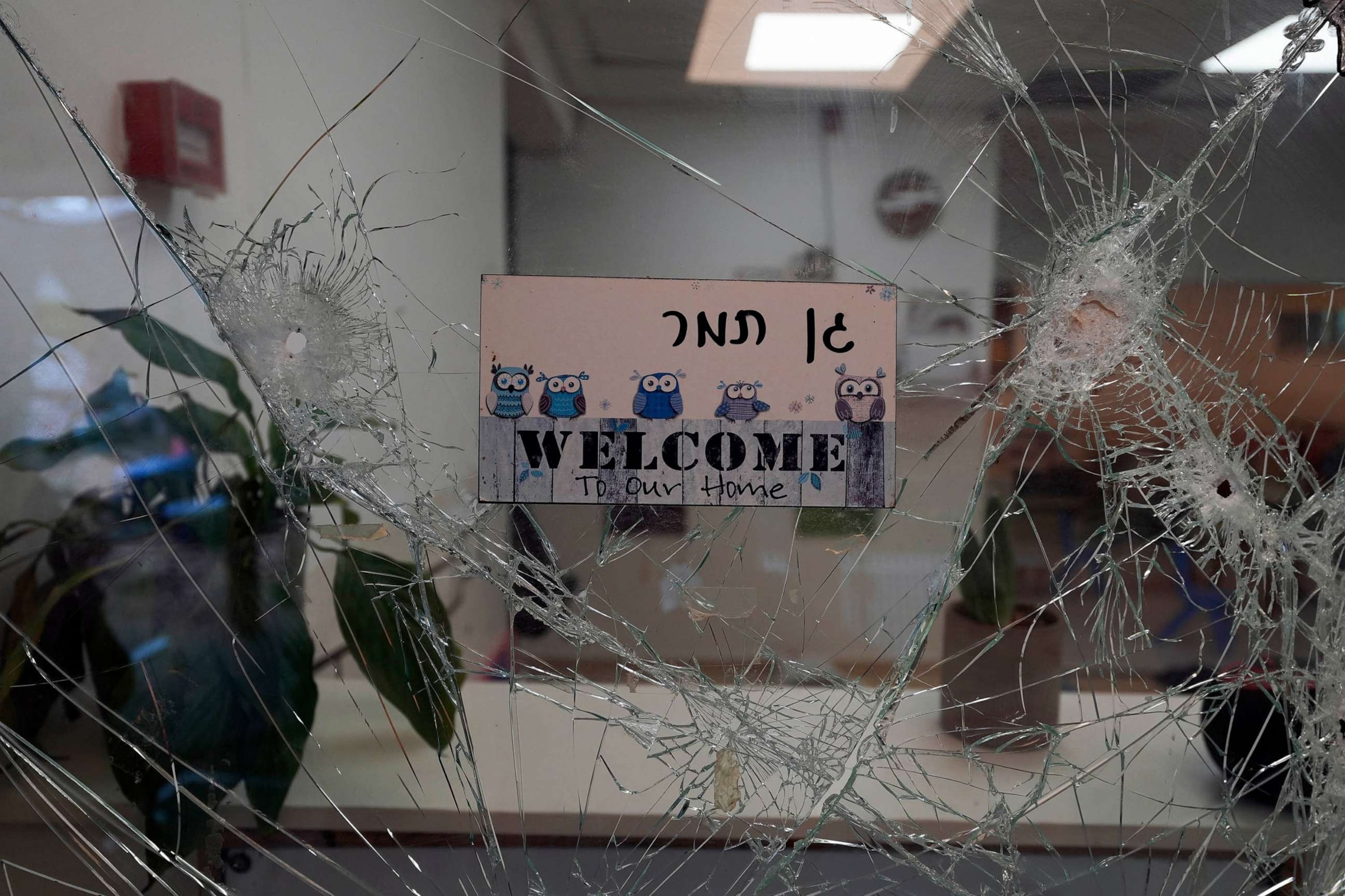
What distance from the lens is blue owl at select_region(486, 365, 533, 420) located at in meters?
0.63

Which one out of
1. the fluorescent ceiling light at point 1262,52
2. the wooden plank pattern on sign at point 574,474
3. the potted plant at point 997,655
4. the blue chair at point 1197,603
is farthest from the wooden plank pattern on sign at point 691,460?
the fluorescent ceiling light at point 1262,52

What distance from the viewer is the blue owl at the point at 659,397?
0.64 meters

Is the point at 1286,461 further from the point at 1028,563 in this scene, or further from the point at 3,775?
the point at 3,775

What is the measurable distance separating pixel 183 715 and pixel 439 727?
0.68ft

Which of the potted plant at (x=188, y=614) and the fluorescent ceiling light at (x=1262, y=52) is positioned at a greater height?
the fluorescent ceiling light at (x=1262, y=52)

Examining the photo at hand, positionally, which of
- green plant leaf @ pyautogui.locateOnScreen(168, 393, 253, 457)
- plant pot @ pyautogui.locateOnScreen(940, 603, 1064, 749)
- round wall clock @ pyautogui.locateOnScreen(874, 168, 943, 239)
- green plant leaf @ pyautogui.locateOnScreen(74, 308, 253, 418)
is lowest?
plant pot @ pyautogui.locateOnScreen(940, 603, 1064, 749)

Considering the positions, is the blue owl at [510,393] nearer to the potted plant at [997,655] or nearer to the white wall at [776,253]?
the white wall at [776,253]

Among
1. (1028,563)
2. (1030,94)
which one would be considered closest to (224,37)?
(1030,94)

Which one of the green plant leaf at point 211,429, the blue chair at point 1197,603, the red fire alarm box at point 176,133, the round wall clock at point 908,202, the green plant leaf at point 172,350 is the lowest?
the blue chair at point 1197,603

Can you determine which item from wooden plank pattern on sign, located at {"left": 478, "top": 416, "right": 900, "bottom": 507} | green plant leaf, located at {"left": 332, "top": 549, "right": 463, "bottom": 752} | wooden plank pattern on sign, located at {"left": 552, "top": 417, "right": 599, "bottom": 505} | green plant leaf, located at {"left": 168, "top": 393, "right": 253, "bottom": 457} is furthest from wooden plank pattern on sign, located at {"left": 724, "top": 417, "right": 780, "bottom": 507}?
green plant leaf, located at {"left": 168, "top": 393, "right": 253, "bottom": 457}

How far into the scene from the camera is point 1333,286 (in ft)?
2.14

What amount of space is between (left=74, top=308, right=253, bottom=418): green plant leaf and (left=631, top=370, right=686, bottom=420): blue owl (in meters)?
0.30

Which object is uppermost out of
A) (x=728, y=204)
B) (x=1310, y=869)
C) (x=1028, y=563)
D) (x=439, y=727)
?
(x=728, y=204)

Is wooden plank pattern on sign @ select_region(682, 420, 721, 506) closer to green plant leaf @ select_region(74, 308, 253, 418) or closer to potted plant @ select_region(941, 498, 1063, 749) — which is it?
potted plant @ select_region(941, 498, 1063, 749)
